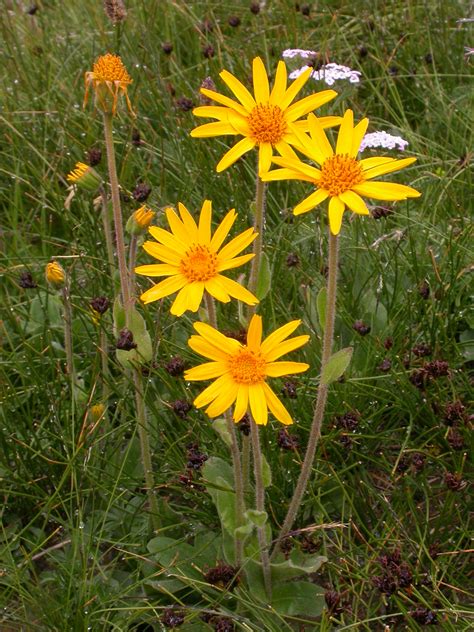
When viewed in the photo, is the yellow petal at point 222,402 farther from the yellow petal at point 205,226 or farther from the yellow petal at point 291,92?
the yellow petal at point 291,92

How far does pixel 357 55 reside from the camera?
3723 millimetres

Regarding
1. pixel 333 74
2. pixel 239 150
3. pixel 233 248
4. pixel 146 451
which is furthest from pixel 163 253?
pixel 333 74

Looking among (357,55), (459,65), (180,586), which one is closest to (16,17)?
(357,55)

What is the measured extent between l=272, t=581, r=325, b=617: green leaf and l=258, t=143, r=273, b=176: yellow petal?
3.09ft

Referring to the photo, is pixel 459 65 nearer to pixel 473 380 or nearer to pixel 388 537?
pixel 473 380

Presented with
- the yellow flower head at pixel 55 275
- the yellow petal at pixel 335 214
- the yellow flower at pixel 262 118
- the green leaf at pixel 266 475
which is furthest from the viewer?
the yellow flower head at pixel 55 275

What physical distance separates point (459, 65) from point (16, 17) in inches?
87.0

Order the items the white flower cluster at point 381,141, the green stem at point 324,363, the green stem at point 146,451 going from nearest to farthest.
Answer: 1. the green stem at point 324,363
2. the green stem at point 146,451
3. the white flower cluster at point 381,141

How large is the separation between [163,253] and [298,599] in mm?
839

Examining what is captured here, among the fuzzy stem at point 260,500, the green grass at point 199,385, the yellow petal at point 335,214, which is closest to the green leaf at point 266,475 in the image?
the fuzzy stem at point 260,500

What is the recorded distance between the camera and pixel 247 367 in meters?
1.59

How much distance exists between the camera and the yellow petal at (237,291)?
1.58m

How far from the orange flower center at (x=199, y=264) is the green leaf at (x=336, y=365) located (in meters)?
0.27

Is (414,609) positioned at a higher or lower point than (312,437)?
lower
